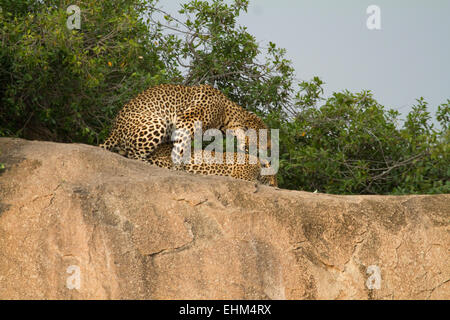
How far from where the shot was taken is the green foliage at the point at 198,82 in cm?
891

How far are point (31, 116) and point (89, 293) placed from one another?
4.97m

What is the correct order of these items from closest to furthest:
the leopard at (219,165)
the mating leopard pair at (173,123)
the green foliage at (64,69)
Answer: the green foliage at (64,69)
the leopard at (219,165)
the mating leopard pair at (173,123)

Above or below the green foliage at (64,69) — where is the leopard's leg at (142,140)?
below

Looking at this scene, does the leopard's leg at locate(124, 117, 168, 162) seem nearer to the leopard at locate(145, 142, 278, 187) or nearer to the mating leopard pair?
the mating leopard pair

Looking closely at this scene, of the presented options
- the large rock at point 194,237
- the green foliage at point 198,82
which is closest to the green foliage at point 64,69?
the green foliage at point 198,82

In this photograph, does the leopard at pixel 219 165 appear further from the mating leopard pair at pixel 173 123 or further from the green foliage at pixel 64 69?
the green foliage at pixel 64 69

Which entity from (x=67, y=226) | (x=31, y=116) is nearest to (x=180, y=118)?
(x=31, y=116)

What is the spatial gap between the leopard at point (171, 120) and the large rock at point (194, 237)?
96.1 inches

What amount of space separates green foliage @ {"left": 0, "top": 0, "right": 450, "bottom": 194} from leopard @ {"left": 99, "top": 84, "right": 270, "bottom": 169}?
0.67 metres

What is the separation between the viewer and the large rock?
5.62 m

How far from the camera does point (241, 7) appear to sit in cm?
1208

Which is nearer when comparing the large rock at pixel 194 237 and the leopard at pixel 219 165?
the large rock at pixel 194 237

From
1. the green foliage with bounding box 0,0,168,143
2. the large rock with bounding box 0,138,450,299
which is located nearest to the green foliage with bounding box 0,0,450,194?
the green foliage with bounding box 0,0,168,143

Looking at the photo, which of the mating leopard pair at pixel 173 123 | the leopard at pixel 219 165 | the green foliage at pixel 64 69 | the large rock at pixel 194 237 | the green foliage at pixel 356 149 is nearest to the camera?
the large rock at pixel 194 237
